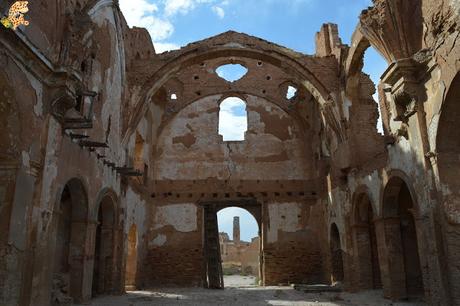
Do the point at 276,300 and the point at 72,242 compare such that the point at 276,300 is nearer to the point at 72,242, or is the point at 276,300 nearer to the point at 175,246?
the point at 72,242

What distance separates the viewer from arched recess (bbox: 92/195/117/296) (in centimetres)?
1183

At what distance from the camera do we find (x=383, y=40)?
8.64m

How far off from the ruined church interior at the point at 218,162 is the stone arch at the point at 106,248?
56 millimetres

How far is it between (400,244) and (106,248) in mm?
8274

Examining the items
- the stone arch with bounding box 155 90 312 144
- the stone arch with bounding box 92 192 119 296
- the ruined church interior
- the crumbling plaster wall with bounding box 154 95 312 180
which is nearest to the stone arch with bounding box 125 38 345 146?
the ruined church interior

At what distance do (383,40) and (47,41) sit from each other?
673 centimetres

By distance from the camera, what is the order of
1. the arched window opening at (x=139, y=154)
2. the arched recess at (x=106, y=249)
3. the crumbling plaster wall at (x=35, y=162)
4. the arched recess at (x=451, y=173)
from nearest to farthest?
the crumbling plaster wall at (x=35, y=162), the arched recess at (x=451, y=173), the arched recess at (x=106, y=249), the arched window opening at (x=139, y=154)

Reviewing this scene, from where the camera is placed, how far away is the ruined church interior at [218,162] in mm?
7031

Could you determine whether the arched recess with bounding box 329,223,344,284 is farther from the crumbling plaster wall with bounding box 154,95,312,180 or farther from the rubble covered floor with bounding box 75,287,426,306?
the crumbling plaster wall with bounding box 154,95,312,180

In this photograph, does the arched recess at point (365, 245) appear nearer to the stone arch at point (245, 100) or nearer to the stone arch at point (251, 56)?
the stone arch at point (251, 56)

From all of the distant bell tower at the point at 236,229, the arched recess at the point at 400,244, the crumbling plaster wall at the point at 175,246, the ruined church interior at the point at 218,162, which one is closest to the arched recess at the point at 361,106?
the ruined church interior at the point at 218,162

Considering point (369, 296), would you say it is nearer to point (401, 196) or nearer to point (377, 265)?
point (377, 265)

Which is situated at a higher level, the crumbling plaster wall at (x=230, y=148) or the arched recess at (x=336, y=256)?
the crumbling plaster wall at (x=230, y=148)

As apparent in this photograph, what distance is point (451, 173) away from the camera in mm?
7332
